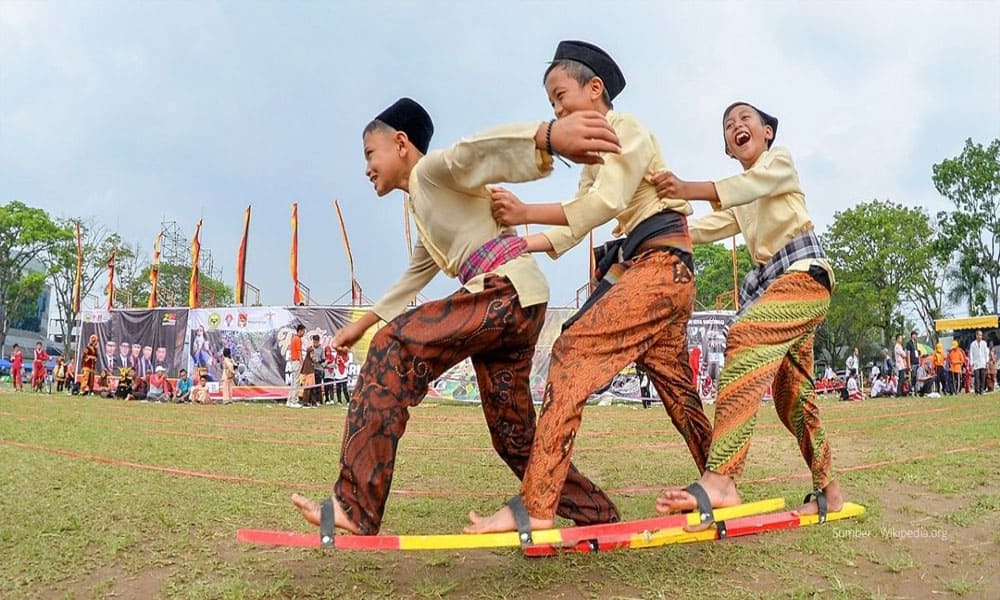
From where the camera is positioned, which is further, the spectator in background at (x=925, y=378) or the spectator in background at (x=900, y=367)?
the spectator in background at (x=900, y=367)

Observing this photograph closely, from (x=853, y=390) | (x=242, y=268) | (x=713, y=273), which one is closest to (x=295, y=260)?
(x=242, y=268)

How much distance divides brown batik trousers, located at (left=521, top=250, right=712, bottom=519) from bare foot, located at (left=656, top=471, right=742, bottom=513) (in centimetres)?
40

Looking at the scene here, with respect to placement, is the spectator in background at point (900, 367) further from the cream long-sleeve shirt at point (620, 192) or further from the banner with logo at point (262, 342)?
the cream long-sleeve shirt at point (620, 192)

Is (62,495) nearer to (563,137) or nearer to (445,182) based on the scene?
(445,182)

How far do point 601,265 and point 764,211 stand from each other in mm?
902

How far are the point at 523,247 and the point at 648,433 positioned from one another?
22.4 ft

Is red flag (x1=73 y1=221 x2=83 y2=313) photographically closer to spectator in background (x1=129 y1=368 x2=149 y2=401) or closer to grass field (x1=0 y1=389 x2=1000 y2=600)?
spectator in background (x1=129 y1=368 x2=149 y2=401)

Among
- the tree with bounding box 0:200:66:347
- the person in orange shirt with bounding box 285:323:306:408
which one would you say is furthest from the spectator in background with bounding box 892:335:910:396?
the tree with bounding box 0:200:66:347

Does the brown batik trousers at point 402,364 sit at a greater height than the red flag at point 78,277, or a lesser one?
lesser

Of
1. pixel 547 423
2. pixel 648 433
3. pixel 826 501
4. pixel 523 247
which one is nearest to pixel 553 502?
pixel 547 423

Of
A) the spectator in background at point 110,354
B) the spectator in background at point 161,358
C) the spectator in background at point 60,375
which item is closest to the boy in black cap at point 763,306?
the spectator in background at point 161,358

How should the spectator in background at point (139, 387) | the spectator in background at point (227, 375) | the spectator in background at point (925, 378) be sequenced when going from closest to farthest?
the spectator in background at point (227, 375) → the spectator in background at point (139, 387) → the spectator in background at point (925, 378)

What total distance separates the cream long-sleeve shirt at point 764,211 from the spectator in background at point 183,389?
1789 centimetres

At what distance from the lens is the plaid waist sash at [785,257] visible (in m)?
3.24
